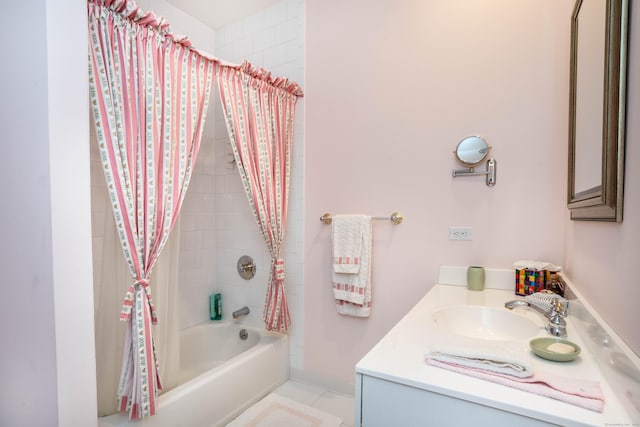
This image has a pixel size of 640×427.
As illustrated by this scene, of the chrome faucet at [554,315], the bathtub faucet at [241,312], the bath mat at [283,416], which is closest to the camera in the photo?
the chrome faucet at [554,315]

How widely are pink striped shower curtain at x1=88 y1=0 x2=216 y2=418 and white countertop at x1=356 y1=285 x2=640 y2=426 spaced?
0.99 meters

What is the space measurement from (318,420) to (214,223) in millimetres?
1663

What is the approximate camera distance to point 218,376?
183 centimetres

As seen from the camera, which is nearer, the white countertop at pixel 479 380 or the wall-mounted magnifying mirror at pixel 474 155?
the white countertop at pixel 479 380

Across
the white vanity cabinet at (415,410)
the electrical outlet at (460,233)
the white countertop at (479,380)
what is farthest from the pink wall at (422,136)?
the white vanity cabinet at (415,410)

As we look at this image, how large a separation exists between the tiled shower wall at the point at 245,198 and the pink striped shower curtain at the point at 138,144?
0.96 metres

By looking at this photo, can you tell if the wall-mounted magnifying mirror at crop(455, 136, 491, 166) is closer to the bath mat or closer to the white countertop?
the white countertop

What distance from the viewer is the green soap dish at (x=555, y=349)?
88 centimetres

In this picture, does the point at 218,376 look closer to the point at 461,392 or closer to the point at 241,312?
the point at 241,312

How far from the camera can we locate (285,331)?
2.35 metres

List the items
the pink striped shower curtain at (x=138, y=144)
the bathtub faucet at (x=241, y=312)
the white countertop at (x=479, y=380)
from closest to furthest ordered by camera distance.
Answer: the white countertop at (x=479, y=380) < the pink striped shower curtain at (x=138, y=144) < the bathtub faucet at (x=241, y=312)

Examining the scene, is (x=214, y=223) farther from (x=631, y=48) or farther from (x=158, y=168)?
(x=631, y=48)

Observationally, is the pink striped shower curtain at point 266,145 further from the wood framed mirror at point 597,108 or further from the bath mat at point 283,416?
the wood framed mirror at point 597,108

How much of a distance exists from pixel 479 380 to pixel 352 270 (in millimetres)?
1229
